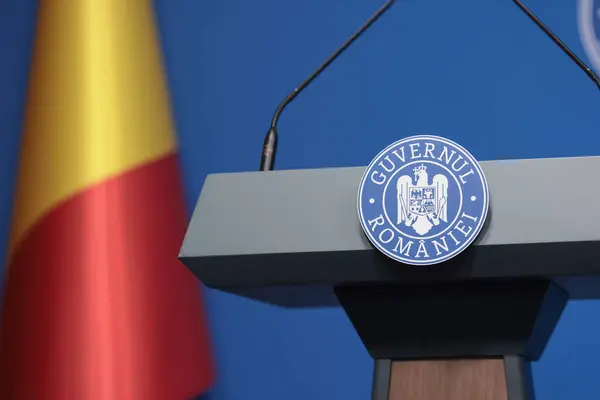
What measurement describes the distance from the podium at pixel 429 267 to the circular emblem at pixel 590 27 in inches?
34.9

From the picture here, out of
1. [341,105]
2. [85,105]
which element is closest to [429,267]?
[85,105]

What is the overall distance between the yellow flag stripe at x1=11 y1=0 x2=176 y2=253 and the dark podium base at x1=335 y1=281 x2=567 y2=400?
752mm

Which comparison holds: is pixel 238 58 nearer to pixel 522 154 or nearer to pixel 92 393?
pixel 522 154

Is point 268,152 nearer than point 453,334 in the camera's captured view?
No

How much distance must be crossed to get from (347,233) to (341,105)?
3.29 feet

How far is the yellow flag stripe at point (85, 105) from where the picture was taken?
4.46ft

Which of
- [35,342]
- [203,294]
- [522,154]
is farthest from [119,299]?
[522,154]

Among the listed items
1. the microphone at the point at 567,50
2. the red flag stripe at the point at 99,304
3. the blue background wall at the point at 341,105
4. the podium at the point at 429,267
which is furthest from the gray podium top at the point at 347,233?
the blue background wall at the point at 341,105

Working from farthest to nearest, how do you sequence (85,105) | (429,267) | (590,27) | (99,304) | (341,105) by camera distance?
(341,105) < (590,27) < (85,105) < (99,304) < (429,267)

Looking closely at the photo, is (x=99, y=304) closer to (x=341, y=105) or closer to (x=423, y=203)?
(x=341, y=105)

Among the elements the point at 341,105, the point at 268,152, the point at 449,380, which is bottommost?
the point at 449,380

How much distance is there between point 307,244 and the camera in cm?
67

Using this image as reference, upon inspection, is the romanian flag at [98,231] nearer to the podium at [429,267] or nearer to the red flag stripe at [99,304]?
the red flag stripe at [99,304]

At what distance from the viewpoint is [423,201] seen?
64cm
